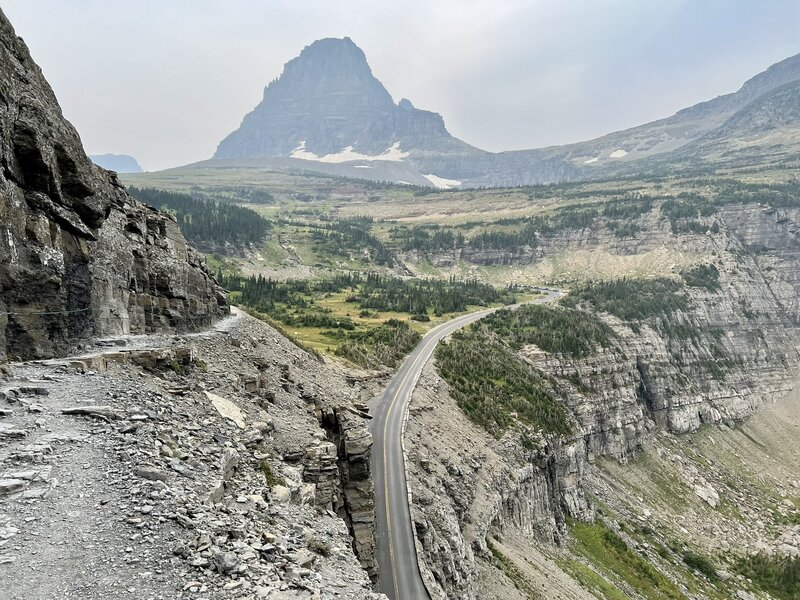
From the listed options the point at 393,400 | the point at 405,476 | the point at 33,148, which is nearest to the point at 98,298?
the point at 33,148

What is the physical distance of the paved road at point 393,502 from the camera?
1158 inches

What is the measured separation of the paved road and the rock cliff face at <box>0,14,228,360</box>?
20.0 m

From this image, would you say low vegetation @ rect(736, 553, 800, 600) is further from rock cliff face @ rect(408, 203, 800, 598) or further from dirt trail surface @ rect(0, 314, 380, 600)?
dirt trail surface @ rect(0, 314, 380, 600)

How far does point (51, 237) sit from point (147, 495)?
49.8 ft

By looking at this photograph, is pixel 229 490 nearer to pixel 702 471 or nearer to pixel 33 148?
pixel 33 148

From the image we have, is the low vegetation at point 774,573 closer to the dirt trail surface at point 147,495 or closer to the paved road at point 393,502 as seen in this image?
the paved road at point 393,502

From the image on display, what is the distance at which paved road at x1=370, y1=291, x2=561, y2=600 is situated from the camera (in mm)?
29422

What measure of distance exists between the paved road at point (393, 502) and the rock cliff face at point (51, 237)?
65.7ft

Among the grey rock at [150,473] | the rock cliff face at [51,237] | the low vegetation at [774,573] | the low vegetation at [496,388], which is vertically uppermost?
the rock cliff face at [51,237]

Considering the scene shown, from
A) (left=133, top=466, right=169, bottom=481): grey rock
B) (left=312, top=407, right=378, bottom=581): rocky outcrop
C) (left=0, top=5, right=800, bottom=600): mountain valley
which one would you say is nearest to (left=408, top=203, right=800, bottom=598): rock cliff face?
(left=0, top=5, right=800, bottom=600): mountain valley

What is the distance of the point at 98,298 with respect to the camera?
26.8 meters

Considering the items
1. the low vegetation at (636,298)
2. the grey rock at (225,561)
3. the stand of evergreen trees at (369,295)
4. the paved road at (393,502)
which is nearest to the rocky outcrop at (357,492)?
the paved road at (393,502)

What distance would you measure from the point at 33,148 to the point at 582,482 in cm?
7289

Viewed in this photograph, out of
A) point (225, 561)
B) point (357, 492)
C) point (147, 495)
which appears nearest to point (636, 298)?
point (357, 492)
